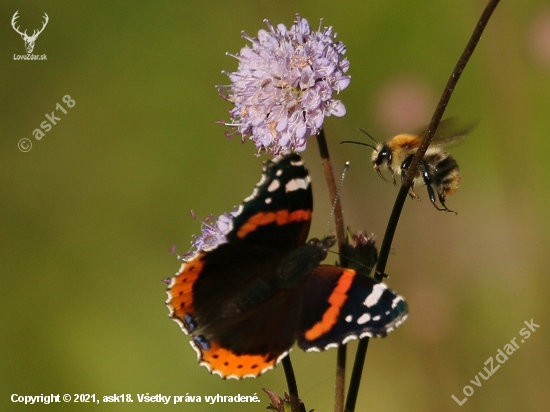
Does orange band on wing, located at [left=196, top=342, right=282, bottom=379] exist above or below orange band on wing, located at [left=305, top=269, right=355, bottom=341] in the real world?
below

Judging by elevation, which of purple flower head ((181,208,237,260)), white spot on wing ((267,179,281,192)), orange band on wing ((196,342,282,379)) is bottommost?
orange band on wing ((196,342,282,379))

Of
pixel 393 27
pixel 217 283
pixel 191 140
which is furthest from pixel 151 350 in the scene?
pixel 393 27

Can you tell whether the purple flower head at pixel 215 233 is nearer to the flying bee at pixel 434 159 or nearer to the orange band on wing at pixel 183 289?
the orange band on wing at pixel 183 289

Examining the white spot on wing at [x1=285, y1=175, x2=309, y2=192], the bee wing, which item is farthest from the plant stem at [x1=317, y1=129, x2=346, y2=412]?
the bee wing

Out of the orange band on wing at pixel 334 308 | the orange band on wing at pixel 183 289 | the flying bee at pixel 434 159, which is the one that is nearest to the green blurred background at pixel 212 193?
the flying bee at pixel 434 159

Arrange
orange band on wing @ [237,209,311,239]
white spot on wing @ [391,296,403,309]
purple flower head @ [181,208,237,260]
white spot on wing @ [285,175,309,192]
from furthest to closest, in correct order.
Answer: purple flower head @ [181,208,237,260] → orange band on wing @ [237,209,311,239] → white spot on wing @ [285,175,309,192] → white spot on wing @ [391,296,403,309]

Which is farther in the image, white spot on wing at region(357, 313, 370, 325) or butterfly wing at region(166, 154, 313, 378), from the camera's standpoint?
butterfly wing at region(166, 154, 313, 378)

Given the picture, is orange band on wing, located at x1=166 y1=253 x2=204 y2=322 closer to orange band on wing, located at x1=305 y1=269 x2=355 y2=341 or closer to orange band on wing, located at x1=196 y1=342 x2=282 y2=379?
orange band on wing, located at x1=196 y1=342 x2=282 y2=379
